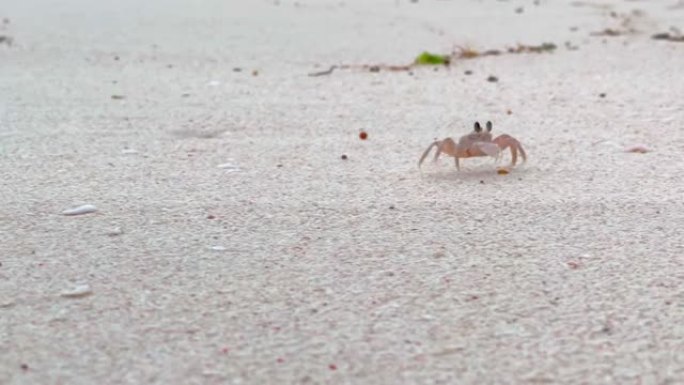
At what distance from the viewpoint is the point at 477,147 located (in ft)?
11.4

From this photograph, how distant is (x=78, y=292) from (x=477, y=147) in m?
1.50

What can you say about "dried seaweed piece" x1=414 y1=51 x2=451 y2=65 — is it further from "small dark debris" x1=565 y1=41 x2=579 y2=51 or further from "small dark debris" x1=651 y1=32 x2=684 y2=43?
"small dark debris" x1=651 y1=32 x2=684 y2=43

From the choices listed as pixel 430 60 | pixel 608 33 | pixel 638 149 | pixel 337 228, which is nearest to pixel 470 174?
pixel 638 149

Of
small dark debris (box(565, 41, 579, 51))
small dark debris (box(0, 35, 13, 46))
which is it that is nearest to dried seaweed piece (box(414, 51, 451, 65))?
small dark debris (box(565, 41, 579, 51))

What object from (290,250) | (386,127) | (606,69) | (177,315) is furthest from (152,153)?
(606,69)

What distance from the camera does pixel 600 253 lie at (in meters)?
2.63

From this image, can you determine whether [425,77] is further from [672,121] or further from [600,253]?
[600,253]

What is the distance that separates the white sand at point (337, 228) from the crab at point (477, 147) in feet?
0.21

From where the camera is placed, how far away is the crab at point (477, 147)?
3.47 meters

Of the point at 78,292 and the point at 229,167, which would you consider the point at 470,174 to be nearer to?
the point at 229,167

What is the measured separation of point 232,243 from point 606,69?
10.9ft

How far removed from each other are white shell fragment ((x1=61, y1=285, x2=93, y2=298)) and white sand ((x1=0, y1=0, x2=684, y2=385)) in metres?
0.01

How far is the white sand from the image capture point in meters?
2.08

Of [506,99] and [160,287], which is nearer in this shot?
[160,287]
